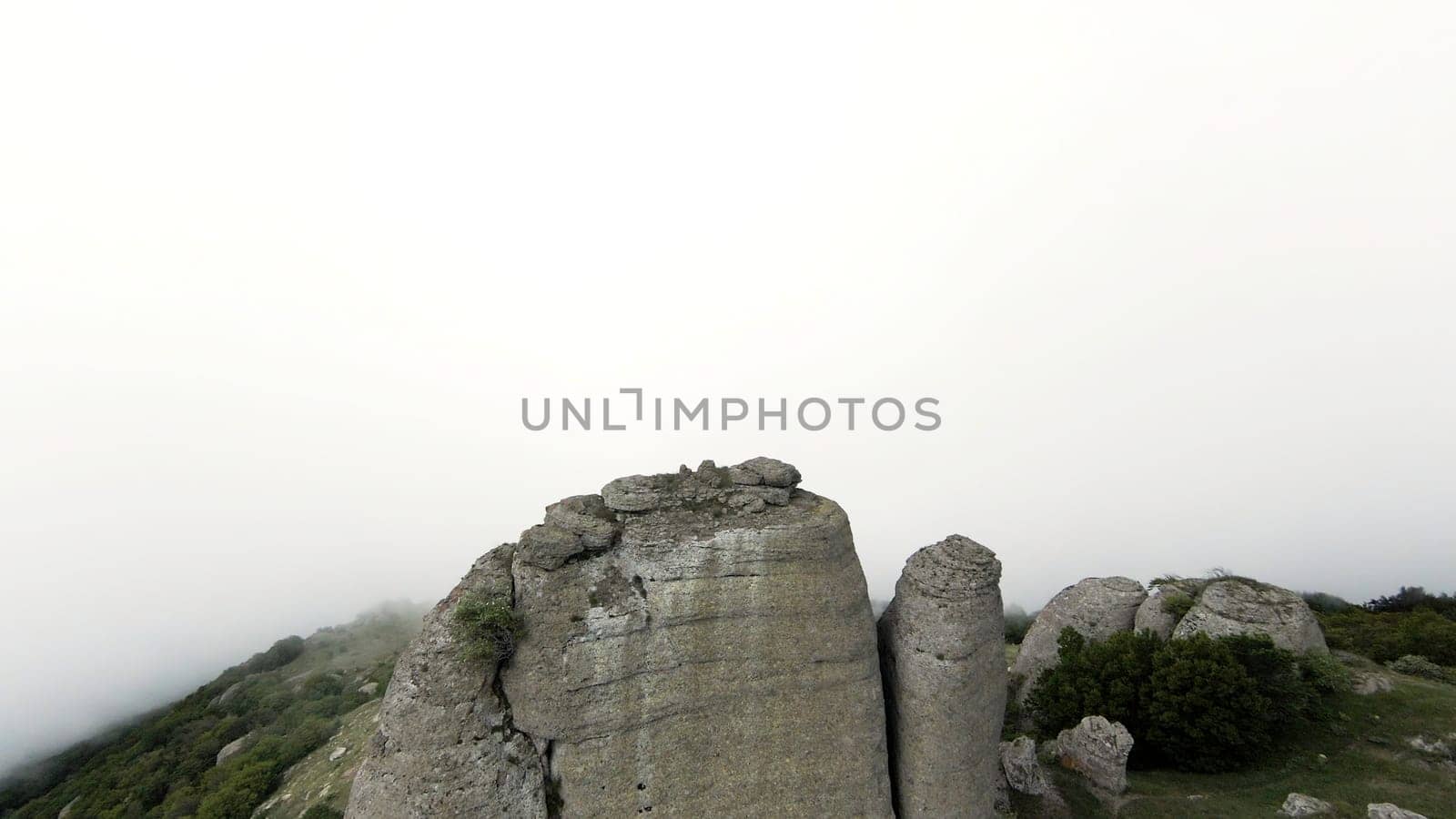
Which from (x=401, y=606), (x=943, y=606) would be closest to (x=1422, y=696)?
(x=943, y=606)

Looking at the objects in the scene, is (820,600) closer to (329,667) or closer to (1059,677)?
(1059,677)

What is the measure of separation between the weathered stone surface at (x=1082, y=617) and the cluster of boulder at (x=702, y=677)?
23578mm

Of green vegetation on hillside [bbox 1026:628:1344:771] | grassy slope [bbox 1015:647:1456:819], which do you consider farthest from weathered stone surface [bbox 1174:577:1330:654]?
grassy slope [bbox 1015:647:1456:819]

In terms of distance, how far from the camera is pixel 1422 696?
25.8 meters

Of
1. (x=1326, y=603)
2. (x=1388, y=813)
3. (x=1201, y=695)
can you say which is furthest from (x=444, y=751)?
(x=1326, y=603)

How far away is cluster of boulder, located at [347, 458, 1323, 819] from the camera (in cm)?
1247

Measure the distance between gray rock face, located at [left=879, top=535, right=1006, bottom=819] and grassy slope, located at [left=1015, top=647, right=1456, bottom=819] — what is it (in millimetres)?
7622

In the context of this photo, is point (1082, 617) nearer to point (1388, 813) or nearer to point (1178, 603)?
point (1178, 603)

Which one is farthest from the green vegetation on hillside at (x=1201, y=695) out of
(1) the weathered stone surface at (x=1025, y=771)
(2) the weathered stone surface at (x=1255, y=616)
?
(1) the weathered stone surface at (x=1025, y=771)

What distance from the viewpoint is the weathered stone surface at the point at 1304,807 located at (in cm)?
1970

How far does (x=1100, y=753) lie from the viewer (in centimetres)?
2148

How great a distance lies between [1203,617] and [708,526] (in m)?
31.6

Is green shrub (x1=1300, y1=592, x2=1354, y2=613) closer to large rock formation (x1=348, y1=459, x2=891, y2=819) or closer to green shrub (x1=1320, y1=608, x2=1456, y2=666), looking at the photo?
green shrub (x1=1320, y1=608, x2=1456, y2=666)

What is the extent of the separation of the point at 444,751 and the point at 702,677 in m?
6.20
